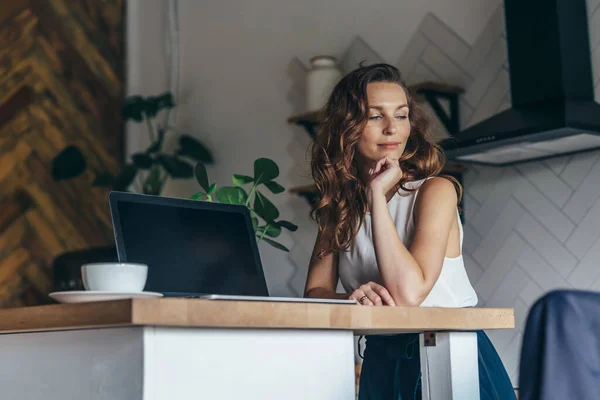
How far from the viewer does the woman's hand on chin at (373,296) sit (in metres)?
1.43

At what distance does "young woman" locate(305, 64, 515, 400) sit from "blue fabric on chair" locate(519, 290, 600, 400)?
818 mm

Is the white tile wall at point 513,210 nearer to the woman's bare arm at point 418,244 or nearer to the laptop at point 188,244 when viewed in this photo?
the woman's bare arm at point 418,244

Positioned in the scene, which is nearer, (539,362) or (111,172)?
(539,362)

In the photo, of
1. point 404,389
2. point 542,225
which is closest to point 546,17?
point 542,225

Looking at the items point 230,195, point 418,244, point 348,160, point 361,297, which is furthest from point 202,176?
point 361,297

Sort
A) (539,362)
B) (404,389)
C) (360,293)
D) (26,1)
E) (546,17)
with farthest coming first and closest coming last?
1. (26,1)
2. (546,17)
3. (404,389)
4. (360,293)
5. (539,362)

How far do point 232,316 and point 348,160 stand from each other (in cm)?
97

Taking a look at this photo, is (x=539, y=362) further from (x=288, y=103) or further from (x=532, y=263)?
(x=288, y=103)

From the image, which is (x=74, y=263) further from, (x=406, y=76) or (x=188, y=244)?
(x=188, y=244)

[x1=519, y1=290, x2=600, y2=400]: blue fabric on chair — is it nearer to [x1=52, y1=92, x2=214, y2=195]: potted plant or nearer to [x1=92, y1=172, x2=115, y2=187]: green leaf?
[x1=52, y1=92, x2=214, y2=195]: potted plant

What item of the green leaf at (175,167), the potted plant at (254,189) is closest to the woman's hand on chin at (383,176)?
the potted plant at (254,189)

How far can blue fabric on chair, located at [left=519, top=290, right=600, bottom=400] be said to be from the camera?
60 cm

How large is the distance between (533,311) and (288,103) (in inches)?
131

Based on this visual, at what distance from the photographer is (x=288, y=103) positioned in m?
3.89
